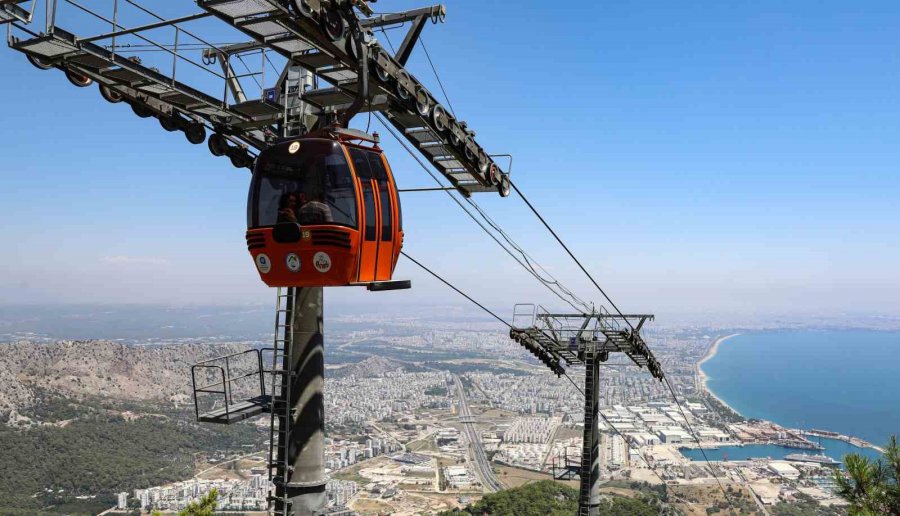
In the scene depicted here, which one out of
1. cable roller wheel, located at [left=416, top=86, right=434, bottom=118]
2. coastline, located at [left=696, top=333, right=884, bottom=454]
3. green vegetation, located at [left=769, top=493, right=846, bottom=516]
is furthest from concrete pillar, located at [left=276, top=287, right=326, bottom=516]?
green vegetation, located at [left=769, top=493, right=846, bottom=516]

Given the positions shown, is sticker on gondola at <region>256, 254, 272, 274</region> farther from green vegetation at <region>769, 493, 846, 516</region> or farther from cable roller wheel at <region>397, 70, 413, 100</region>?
green vegetation at <region>769, 493, 846, 516</region>

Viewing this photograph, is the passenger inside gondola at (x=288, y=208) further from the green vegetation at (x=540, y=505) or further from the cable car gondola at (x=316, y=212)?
the green vegetation at (x=540, y=505)

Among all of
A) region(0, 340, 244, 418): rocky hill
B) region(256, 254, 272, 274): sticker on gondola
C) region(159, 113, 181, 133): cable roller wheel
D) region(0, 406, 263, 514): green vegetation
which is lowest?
region(0, 406, 263, 514): green vegetation

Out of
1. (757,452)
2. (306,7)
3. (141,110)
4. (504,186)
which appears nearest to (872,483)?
(504,186)

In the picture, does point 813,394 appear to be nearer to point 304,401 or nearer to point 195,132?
point 304,401

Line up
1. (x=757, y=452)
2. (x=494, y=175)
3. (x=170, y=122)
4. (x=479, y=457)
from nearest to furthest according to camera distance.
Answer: (x=170, y=122), (x=494, y=175), (x=479, y=457), (x=757, y=452)
